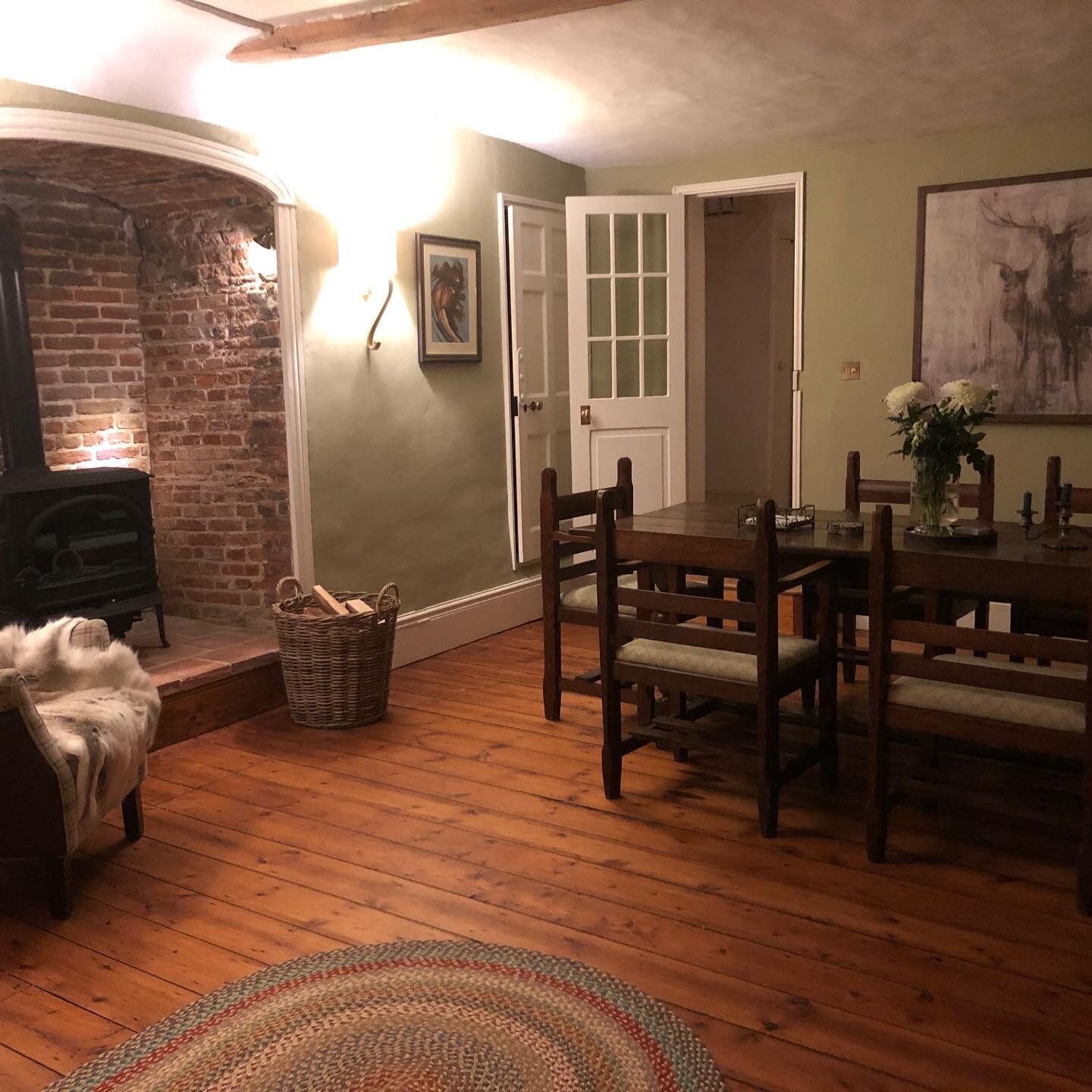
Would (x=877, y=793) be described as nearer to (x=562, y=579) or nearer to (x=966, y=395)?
(x=966, y=395)

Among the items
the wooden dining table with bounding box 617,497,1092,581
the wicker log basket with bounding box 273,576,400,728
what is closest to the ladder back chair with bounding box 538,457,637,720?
the wooden dining table with bounding box 617,497,1092,581

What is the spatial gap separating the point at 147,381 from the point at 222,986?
3.07 metres

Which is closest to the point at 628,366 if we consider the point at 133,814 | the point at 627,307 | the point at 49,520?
the point at 627,307

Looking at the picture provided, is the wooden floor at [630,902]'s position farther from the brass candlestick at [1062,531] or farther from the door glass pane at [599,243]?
the door glass pane at [599,243]

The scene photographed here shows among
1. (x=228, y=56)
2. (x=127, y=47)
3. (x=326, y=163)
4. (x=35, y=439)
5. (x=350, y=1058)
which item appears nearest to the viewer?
(x=350, y=1058)

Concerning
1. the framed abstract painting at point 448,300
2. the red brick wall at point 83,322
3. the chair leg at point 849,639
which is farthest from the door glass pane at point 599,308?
the red brick wall at point 83,322

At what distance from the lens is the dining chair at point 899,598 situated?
3611 millimetres

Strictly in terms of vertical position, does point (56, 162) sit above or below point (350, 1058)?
above

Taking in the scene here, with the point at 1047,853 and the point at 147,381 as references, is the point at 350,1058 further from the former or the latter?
the point at 147,381

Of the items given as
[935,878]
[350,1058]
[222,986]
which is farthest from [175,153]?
[935,878]

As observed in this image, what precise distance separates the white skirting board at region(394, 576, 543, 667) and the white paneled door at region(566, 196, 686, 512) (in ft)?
2.17

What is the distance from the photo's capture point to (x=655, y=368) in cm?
575

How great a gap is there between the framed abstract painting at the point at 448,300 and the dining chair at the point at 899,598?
1932mm

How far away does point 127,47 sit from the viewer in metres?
3.42
